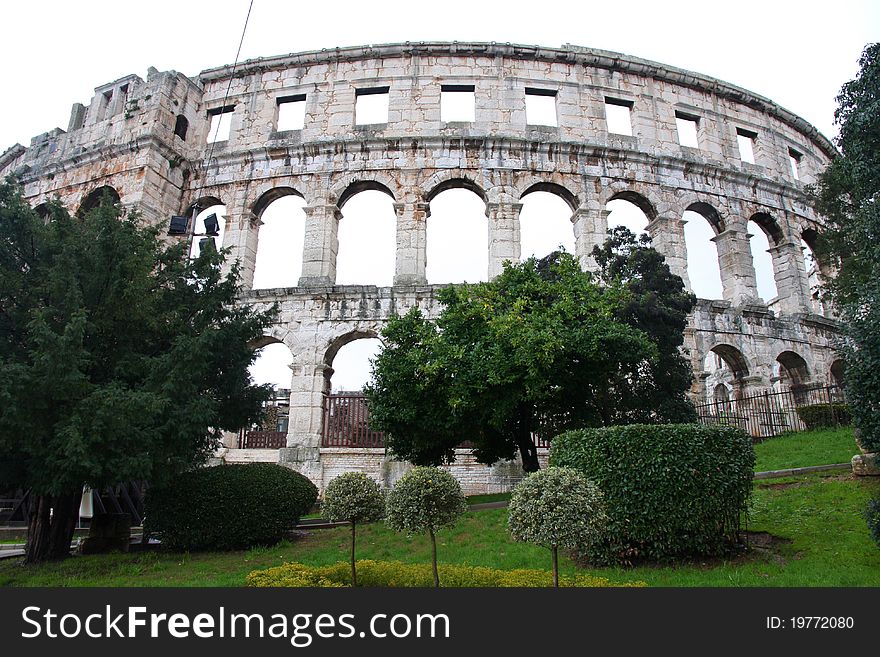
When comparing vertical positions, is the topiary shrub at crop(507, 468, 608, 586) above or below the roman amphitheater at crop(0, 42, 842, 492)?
below

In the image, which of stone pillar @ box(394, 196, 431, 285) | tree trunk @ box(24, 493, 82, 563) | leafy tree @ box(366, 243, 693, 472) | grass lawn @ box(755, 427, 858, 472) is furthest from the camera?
stone pillar @ box(394, 196, 431, 285)

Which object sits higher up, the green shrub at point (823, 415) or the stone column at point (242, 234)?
the stone column at point (242, 234)

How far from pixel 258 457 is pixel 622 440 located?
1184cm

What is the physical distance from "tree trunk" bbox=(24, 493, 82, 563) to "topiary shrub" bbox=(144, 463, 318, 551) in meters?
1.26

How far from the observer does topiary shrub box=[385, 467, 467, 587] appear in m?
6.03

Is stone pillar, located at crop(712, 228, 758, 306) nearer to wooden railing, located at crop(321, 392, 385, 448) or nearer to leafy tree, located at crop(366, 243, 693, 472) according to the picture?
leafy tree, located at crop(366, 243, 693, 472)

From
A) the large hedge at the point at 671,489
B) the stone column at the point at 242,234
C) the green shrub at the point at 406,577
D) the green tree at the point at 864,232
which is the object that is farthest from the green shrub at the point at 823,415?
the stone column at the point at 242,234

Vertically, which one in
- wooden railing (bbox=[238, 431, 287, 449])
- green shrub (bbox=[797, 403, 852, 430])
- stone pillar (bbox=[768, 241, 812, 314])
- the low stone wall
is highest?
stone pillar (bbox=[768, 241, 812, 314])

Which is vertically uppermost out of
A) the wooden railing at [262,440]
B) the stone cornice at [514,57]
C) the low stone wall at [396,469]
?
the stone cornice at [514,57]

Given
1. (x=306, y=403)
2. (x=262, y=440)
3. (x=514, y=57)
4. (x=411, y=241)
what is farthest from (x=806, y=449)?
(x=514, y=57)

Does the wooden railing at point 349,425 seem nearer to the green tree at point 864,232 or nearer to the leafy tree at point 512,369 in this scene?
the leafy tree at point 512,369

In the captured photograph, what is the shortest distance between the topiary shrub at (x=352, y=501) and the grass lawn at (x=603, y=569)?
1568mm

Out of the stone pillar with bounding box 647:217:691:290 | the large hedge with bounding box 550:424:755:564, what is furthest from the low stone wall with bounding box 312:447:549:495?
the large hedge with bounding box 550:424:755:564

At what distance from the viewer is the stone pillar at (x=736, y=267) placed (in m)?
19.2
